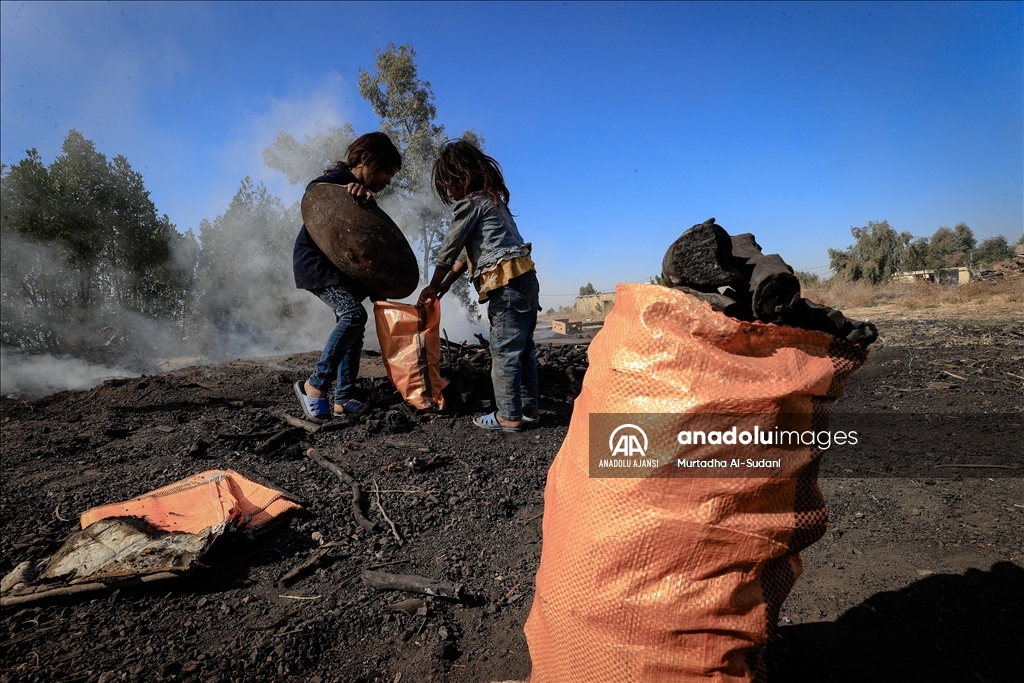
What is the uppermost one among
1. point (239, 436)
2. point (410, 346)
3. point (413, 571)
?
point (410, 346)

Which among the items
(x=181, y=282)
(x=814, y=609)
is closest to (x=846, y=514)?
(x=814, y=609)

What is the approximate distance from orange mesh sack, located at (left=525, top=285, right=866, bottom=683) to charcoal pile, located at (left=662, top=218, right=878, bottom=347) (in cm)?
4

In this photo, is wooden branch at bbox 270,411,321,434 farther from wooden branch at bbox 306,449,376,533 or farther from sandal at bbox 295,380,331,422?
wooden branch at bbox 306,449,376,533

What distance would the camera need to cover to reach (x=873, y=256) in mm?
18125

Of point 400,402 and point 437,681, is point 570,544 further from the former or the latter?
point 400,402

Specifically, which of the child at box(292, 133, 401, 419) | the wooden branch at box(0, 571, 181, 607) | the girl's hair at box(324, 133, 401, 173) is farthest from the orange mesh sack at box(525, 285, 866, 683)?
the girl's hair at box(324, 133, 401, 173)

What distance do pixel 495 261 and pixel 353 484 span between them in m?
1.63

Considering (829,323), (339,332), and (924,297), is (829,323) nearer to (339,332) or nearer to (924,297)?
(339,332)

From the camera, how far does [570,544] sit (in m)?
1.26

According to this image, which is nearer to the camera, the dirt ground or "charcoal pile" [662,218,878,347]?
"charcoal pile" [662,218,878,347]

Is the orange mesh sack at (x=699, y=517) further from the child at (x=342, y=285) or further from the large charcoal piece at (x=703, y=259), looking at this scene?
the child at (x=342, y=285)

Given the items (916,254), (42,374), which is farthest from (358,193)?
Answer: (916,254)

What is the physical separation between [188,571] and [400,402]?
236 cm

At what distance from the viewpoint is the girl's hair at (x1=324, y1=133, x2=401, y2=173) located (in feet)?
13.3
